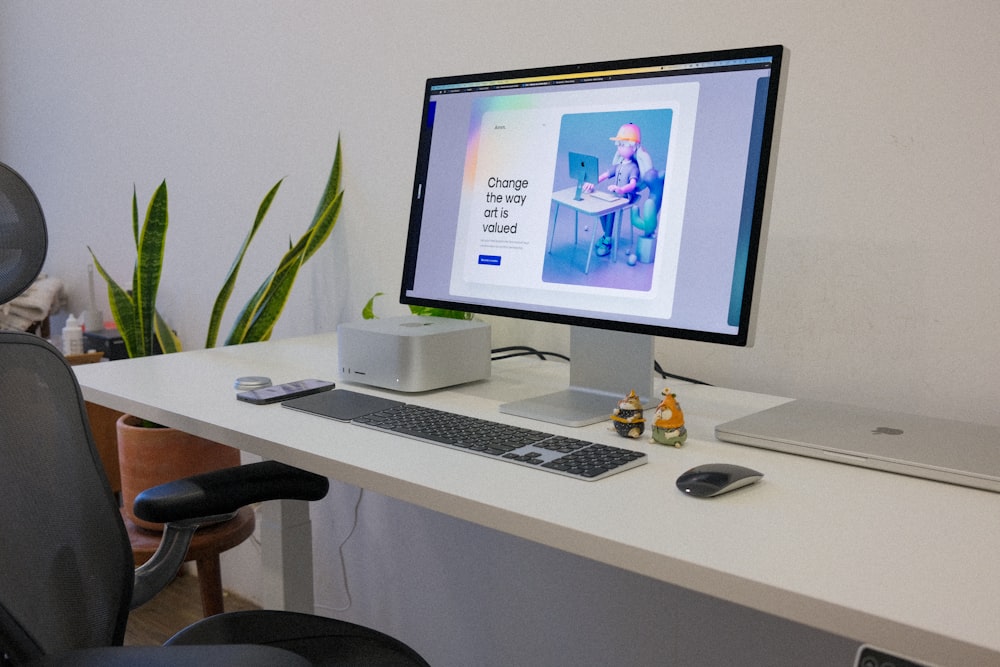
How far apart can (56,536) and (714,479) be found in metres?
0.68

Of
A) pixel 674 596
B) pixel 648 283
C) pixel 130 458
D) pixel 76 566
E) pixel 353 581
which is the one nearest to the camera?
pixel 76 566

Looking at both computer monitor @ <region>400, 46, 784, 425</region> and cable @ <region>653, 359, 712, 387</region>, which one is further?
cable @ <region>653, 359, 712, 387</region>

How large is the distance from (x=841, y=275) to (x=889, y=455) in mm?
454

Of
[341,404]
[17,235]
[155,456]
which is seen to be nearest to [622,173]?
[341,404]

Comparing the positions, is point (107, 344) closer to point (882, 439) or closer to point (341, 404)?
point (341, 404)

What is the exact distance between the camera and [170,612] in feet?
8.24

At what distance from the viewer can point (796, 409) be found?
132 centimetres

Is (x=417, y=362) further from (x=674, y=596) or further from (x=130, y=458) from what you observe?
(x=130, y=458)

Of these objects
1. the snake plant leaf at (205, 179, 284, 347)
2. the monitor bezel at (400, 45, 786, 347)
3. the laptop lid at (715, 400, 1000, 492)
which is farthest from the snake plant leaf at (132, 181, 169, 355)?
the laptop lid at (715, 400, 1000, 492)

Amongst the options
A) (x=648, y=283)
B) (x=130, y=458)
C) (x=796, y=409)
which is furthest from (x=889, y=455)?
(x=130, y=458)

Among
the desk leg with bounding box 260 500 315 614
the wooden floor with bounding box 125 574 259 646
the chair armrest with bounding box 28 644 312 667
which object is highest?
the chair armrest with bounding box 28 644 312 667

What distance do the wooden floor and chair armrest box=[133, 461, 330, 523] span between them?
1.15 m

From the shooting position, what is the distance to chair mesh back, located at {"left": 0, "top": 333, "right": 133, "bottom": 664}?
880 millimetres

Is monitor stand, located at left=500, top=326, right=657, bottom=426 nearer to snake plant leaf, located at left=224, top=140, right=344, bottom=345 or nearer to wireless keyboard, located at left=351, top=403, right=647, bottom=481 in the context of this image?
wireless keyboard, located at left=351, top=403, right=647, bottom=481
